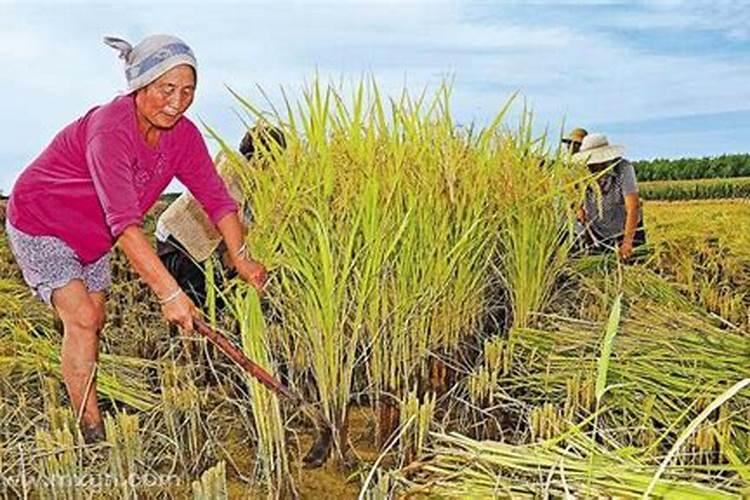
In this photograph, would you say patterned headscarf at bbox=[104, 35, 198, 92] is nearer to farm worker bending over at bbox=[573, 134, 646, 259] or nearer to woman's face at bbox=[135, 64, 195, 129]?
woman's face at bbox=[135, 64, 195, 129]

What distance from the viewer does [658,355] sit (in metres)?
2.99

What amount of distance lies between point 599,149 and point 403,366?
232 centimetres

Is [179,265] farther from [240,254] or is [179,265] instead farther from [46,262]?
[240,254]

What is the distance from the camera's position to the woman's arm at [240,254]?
2.68 m

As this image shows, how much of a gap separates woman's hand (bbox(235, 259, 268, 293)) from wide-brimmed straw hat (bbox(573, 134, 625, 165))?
2467mm

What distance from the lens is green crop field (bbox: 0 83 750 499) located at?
2.41 metres

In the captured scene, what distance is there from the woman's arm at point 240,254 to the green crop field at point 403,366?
0.05 metres

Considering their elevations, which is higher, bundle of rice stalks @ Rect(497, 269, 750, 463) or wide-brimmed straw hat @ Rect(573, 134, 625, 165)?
wide-brimmed straw hat @ Rect(573, 134, 625, 165)

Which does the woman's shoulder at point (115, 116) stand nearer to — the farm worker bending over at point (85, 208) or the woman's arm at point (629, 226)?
the farm worker bending over at point (85, 208)

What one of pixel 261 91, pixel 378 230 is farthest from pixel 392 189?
pixel 261 91

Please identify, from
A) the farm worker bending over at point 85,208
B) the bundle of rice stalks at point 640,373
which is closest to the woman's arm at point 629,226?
the bundle of rice stalks at point 640,373

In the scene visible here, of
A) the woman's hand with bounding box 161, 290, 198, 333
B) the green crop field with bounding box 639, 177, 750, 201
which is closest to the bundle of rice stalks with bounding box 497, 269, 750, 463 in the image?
the woman's hand with bounding box 161, 290, 198, 333

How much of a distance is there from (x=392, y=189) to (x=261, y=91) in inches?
20.3

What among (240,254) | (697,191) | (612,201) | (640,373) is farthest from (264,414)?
(697,191)
